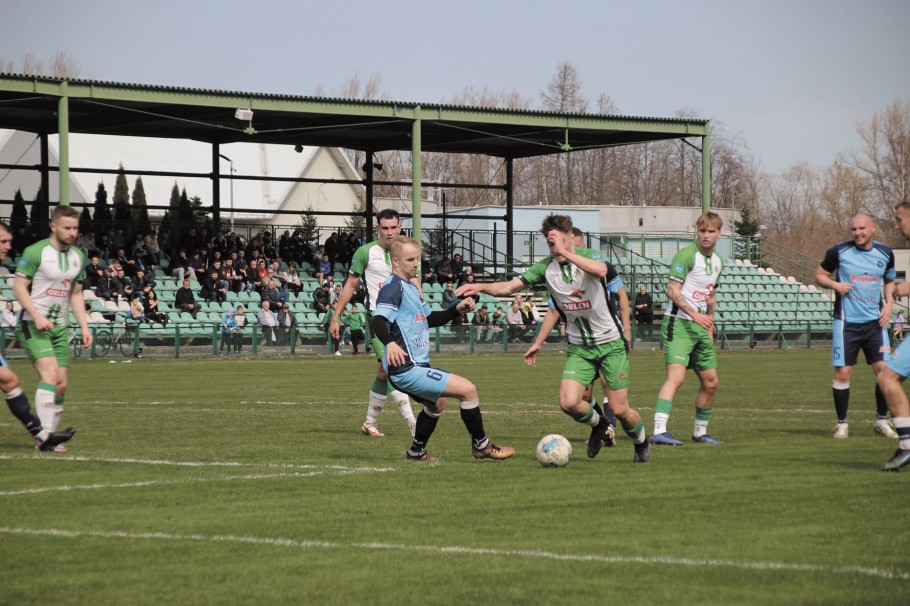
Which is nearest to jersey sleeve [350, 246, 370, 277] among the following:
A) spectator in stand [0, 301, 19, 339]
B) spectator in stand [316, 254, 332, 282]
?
spectator in stand [0, 301, 19, 339]

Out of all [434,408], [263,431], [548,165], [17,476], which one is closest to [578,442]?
[434,408]

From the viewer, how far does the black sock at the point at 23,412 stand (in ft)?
37.7

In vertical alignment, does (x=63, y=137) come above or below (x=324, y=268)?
above

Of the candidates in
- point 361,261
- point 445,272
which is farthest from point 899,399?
point 445,272

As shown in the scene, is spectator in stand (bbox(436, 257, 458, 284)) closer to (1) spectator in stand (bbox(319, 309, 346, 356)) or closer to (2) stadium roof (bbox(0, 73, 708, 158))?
(2) stadium roof (bbox(0, 73, 708, 158))

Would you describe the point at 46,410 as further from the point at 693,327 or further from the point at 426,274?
the point at 426,274

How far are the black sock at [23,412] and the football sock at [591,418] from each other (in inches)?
200

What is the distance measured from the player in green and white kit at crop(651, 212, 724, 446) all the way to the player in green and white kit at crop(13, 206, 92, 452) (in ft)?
18.2

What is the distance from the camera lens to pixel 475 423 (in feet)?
33.9

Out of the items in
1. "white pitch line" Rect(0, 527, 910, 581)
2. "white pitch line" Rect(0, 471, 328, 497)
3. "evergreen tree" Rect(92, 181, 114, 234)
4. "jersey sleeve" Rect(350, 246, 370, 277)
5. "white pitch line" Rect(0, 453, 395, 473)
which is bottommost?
"white pitch line" Rect(0, 453, 395, 473)

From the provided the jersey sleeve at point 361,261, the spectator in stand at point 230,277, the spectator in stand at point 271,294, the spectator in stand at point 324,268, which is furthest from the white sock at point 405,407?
the spectator in stand at point 324,268

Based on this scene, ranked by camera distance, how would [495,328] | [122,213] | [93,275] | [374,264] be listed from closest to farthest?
[374,264]
[93,275]
[495,328]
[122,213]

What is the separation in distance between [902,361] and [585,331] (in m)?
2.60

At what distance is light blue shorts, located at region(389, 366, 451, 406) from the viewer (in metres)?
10.0
